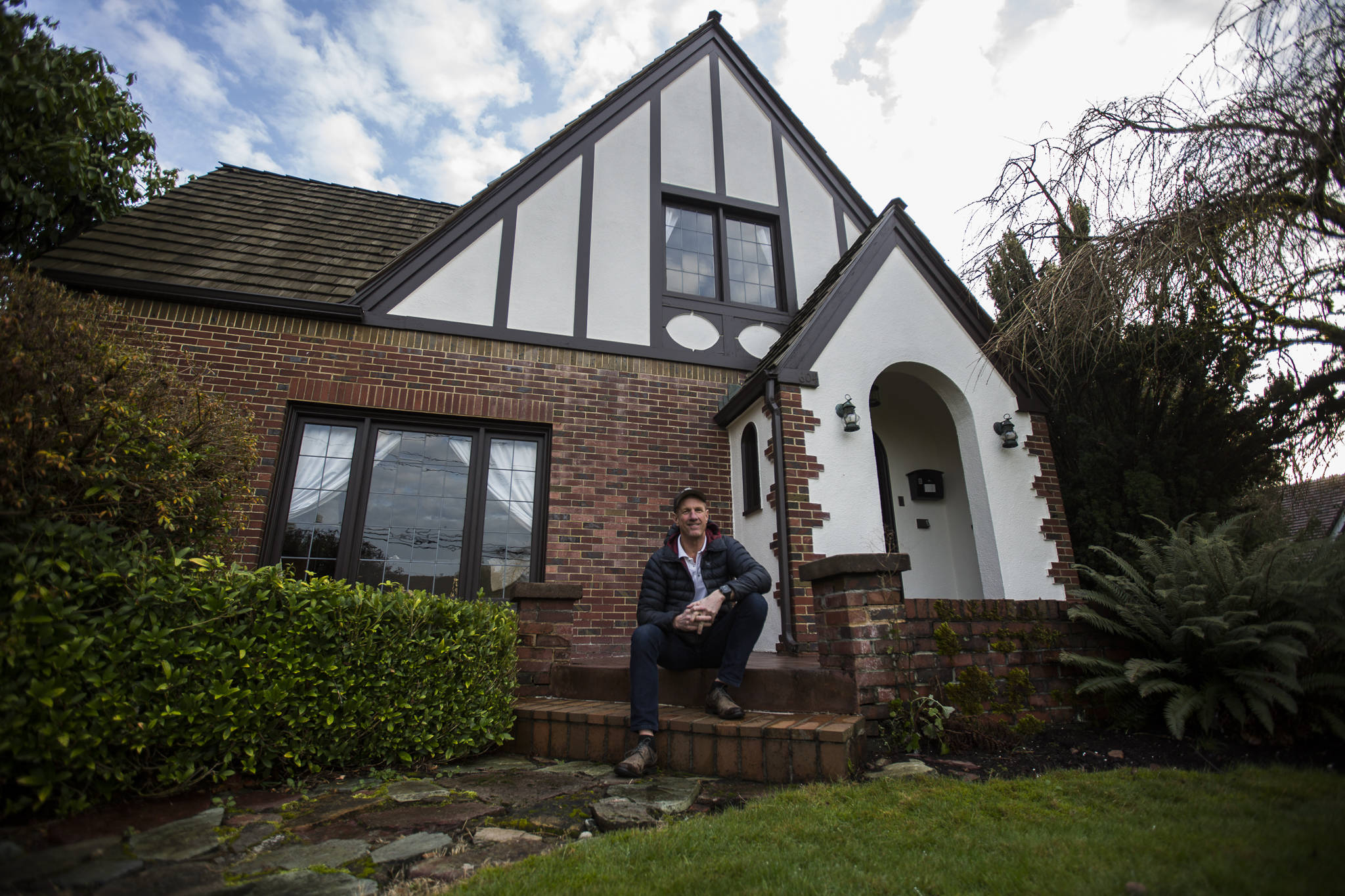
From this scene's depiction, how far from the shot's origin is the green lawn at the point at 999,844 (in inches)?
65.8

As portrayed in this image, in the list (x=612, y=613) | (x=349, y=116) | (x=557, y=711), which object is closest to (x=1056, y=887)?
(x=557, y=711)

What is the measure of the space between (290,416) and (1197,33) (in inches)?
293

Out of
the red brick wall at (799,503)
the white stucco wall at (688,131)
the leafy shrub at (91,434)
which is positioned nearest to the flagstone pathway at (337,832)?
the leafy shrub at (91,434)

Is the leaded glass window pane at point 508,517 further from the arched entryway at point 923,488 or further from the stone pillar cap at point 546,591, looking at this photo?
the arched entryway at point 923,488

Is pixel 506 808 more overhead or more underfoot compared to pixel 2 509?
more underfoot

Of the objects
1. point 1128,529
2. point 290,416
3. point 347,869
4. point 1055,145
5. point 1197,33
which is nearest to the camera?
point 347,869

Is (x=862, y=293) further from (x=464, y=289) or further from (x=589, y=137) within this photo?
(x=464, y=289)

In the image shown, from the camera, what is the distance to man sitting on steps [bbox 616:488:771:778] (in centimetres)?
333

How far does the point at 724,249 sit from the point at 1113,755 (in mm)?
6331

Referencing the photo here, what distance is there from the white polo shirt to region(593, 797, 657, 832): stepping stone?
1343mm

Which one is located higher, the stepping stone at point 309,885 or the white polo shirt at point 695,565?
the white polo shirt at point 695,565

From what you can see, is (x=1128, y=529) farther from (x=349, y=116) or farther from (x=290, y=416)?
(x=349, y=116)

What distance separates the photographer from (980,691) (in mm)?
3498

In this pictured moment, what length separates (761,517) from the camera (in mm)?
6047
